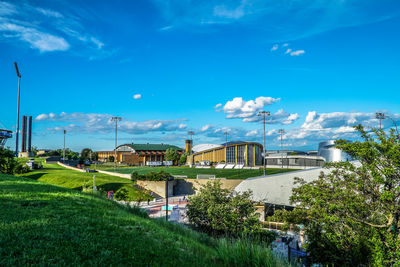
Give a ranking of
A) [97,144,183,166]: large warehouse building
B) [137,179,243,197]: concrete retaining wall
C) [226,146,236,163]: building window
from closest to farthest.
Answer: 1. [137,179,243,197]: concrete retaining wall
2. [226,146,236,163]: building window
3. [97,144,183,166]: large warehouse building

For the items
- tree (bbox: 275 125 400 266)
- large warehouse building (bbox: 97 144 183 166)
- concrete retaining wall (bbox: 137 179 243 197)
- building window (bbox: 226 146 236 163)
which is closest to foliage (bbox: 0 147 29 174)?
concrete retaining wall (bbox: 137 179 243 197)

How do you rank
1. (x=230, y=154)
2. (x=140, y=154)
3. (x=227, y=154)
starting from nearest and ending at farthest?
(x=227, y=154) < (x=230, y=154) < (x=140, y=154)

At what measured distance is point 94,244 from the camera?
20.2 feet

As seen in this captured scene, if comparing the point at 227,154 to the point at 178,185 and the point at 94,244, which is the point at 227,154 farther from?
the point at 94,244

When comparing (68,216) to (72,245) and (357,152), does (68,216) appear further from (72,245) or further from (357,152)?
(357,152)

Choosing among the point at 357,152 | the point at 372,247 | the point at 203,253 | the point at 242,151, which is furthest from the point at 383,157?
the point at 242,151

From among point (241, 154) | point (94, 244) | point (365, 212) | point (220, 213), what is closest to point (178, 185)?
point (220, 213)

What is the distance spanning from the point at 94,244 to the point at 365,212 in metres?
9.53

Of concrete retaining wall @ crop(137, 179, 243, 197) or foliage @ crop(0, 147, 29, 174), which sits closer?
concrete retaining wall @ crop(137, 179, 243, 197)

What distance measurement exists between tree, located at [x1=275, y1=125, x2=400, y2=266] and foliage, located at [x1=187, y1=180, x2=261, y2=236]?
6.04m

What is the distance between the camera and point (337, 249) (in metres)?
10.0

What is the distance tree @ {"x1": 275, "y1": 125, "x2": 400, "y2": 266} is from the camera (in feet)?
29.2

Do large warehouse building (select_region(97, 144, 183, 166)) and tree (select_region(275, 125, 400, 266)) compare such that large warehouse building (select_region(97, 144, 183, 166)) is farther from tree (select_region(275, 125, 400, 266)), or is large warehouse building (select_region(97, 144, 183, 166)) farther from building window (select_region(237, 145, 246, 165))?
tree (select_region(275, 125, 400, 266))

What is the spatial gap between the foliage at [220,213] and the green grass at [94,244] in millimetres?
7423
